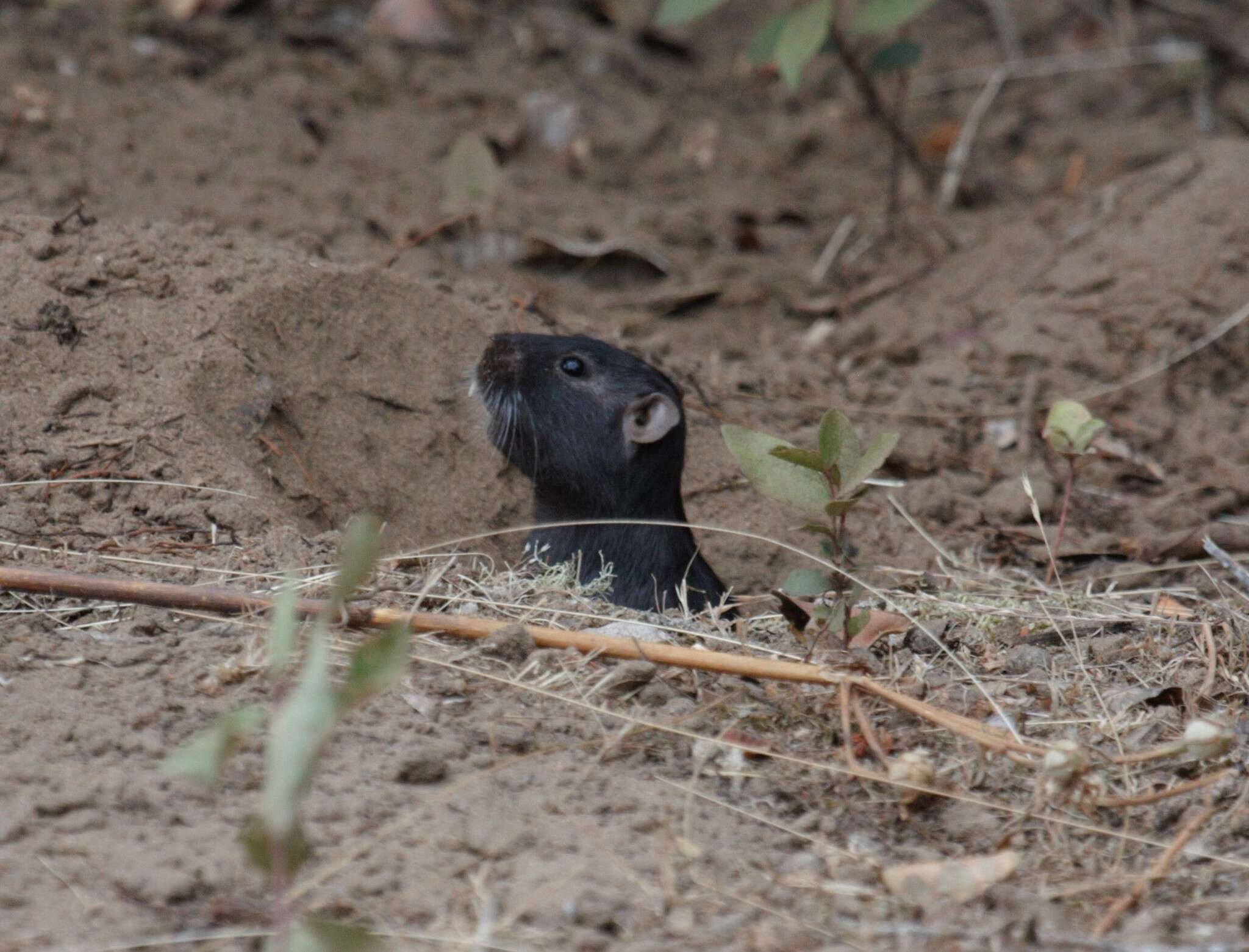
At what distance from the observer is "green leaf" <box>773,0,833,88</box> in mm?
5645

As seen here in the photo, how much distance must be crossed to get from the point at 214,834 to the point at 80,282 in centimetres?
259

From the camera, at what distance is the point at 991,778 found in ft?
9.33

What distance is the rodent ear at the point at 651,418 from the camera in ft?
15.7

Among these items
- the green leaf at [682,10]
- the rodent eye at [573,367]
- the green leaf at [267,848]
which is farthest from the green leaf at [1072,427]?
the green leaf at [682,10]

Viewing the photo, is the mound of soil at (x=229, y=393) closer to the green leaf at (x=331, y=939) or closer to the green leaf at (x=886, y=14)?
the green leaf at (x=331, y=939)

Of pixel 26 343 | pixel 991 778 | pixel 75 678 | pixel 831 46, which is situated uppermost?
pixel 831 46

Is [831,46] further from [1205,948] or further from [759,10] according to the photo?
[1205,948]

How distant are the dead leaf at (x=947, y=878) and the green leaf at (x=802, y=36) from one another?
12.5 feet

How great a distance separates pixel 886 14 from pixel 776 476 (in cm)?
330

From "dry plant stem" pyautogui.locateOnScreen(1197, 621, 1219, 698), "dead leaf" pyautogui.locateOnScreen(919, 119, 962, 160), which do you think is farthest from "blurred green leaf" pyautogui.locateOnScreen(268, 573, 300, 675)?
"dead leaf" pyautogui.locateOnScreen(919, 119, 962, 160)

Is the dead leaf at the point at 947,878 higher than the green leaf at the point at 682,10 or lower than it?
lower

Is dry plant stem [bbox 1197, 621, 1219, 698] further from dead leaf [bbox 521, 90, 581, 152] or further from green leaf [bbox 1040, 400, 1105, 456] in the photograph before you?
dead leaf [bbox 521, 90, 581, 152]

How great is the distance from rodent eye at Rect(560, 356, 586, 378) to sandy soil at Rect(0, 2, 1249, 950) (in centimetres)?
41

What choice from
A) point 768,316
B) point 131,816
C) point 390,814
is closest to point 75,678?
point 131,816
